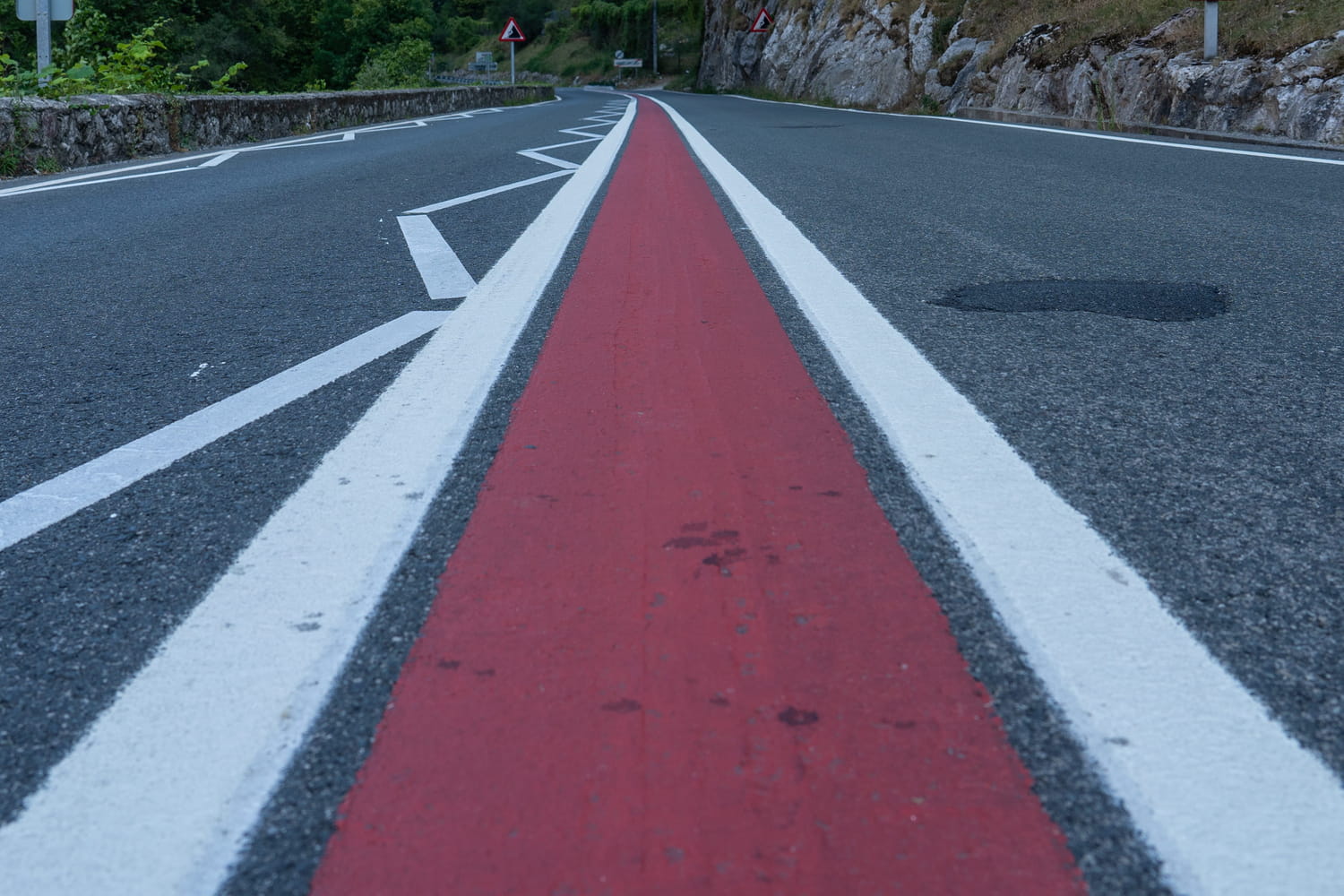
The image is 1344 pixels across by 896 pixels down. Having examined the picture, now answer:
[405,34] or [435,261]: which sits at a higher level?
[405,34]

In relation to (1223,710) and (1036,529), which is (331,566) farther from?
(1223,710)

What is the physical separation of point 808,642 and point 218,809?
0.74m

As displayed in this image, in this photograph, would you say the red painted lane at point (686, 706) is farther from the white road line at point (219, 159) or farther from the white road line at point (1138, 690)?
the white road line at point (219, 159)

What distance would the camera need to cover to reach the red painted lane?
1.14 meters

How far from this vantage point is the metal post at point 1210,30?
1314 centimetres

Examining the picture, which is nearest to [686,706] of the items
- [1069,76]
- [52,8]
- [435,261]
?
[435,261]

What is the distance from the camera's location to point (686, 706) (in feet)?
4.59

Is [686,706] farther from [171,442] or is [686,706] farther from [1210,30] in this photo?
[1210,30]

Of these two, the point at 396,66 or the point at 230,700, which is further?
the point at 396,66

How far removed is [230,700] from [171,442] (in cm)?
122

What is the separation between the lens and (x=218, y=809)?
1.22 meters

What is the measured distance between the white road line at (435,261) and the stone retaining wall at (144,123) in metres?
5.70

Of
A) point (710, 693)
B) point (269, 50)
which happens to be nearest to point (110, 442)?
point (710, 693)

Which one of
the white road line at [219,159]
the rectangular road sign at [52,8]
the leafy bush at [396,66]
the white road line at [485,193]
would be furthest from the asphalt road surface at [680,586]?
the leafy bush at [396,66]
